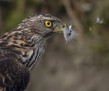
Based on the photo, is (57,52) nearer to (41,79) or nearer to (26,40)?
(41,79)

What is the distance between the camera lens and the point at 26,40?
7598mm

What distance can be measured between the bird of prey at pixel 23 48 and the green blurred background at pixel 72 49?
390 centimetres

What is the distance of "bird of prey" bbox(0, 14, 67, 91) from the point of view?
23.5 ft

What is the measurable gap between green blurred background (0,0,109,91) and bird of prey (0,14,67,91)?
390cm

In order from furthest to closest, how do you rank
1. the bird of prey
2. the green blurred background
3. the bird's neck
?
the green blurred background < the bird's neck < the bird of prey

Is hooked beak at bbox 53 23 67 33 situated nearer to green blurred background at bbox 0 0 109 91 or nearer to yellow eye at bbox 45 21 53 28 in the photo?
yellow eye at bbox 45 21 53 28

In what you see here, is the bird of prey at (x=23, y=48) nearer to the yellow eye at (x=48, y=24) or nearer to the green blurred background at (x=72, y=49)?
the yellow eye at (x=48, y=24)

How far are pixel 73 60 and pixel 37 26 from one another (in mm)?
4515

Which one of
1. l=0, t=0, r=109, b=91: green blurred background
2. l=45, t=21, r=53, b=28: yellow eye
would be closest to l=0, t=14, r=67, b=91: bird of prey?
l=45, t=21, r=53, b=28: yellow eye

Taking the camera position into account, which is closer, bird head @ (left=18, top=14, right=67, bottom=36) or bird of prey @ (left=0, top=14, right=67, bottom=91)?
bird of prey @ (left=0, top=14, right=67, bottom=91)

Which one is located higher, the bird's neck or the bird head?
the bird head

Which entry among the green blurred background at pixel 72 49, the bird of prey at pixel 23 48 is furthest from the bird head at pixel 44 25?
the green blurred background at pixel 72 49

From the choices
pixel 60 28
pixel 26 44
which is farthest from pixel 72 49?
pixel 26 44

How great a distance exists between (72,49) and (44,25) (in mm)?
4629
